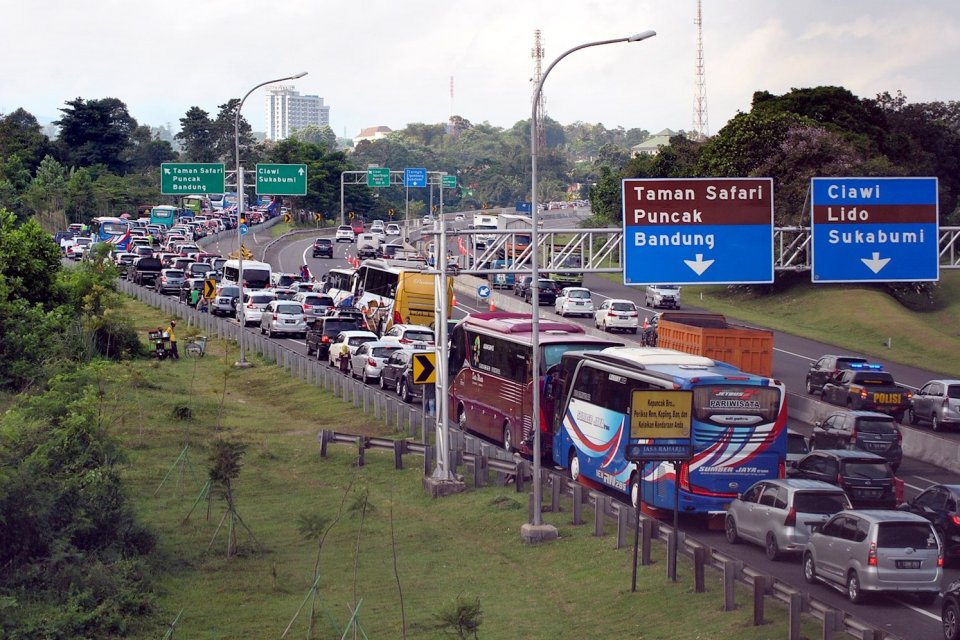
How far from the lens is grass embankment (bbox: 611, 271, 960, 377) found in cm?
5547

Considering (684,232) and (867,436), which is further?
(867,436)

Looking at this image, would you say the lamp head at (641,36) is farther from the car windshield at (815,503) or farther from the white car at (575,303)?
the white car at (575,303)

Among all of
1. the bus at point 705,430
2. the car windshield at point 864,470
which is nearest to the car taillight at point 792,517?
the bus at point 705,430

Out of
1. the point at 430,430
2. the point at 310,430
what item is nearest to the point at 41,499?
the point at 430,430

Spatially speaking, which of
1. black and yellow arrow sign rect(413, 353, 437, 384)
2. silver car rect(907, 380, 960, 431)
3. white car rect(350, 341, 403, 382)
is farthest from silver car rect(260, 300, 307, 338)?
black and yellow arrow sign rect(413, 353, 437, 384)

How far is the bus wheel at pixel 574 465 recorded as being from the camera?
28047 mm

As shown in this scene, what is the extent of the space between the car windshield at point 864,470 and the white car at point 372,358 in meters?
20.2

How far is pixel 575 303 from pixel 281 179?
1859cm

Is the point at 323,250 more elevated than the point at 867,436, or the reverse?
the point at 323,250

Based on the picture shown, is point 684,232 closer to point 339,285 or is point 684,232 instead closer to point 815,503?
point 815,503

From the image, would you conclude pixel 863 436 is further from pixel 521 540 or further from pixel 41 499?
pixel 41 499

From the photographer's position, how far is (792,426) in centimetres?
3806

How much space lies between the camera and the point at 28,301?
4044 cm

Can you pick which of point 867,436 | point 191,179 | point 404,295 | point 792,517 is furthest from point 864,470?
point 191,179
